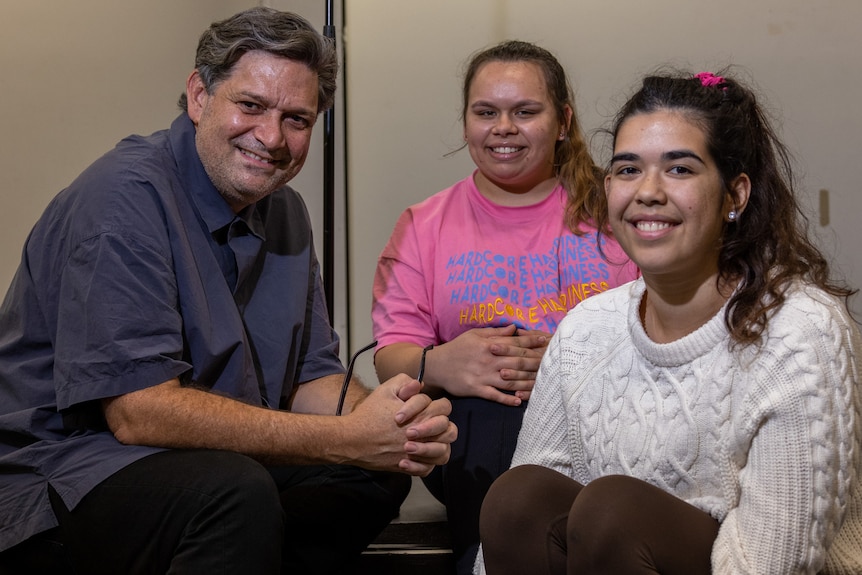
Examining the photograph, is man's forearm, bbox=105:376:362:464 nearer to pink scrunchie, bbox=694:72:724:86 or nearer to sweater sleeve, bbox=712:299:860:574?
sweater sleeve, bbox=712:299:860:574

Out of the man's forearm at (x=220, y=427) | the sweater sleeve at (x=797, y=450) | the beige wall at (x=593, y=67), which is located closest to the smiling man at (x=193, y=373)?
the man's forearm at (x=220, y=427)

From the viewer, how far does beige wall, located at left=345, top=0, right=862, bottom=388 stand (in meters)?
2.68

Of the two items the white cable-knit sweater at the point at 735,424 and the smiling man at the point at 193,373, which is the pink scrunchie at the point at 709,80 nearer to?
the white cable-knit sweater at the point at 735,424

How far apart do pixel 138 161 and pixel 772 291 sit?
3.23ft

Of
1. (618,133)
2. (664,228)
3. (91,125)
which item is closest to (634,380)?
(664,228)

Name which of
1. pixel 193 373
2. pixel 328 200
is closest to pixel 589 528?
pixel 193 373

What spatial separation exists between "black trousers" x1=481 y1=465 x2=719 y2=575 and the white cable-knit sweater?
0.05m

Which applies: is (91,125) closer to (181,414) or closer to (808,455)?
(181,414)

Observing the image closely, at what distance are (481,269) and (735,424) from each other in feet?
2.51

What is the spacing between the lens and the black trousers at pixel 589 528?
4.12 feet

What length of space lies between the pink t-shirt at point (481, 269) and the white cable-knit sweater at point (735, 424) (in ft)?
1.21

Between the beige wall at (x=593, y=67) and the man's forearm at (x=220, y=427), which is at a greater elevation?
the beige wall at (x=593, y=67)

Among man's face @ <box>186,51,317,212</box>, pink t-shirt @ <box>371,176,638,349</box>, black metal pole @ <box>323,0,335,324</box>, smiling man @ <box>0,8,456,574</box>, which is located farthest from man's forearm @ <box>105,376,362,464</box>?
black metal pole @ <box>323,0,335,324</box>

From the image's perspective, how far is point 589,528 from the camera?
50.5 inches
